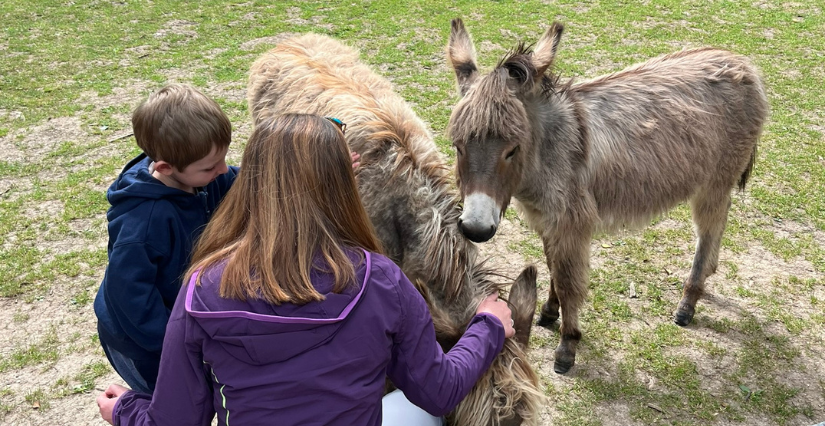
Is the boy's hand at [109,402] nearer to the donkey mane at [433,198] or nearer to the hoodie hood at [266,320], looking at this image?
the hoodie hood at [266,320]

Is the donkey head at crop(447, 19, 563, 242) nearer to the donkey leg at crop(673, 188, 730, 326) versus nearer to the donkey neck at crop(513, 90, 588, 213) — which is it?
the donkey neck at crop(513, 90, 588, 213)

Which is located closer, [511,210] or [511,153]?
[511,153]

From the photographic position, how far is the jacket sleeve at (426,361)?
159 cm

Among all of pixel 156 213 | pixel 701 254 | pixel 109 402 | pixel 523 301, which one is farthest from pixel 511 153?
pixel 109 402

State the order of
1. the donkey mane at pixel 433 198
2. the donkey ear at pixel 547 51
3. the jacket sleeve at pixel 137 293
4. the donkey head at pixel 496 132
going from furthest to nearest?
the donkey ear at pixel 547 51
the donkey head at pixel 496 132
the donkey mane at pixel 433 198
the jacket sleeve at pixel 137 293

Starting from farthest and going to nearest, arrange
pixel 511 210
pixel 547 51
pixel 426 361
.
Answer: pixel 511 210 < pixel 547 51 < pixel 426 361

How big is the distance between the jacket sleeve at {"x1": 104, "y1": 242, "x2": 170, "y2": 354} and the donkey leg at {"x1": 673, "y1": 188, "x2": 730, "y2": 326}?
139 inches

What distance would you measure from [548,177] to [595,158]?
342 mm

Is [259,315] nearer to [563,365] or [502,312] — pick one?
[502,312]

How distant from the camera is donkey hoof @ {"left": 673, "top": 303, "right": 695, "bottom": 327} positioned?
12.9 ft

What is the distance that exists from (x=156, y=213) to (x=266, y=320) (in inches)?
30.6

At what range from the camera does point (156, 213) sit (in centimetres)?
189

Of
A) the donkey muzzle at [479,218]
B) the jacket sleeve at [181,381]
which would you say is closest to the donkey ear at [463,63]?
the donkey muzzle at [479,218]

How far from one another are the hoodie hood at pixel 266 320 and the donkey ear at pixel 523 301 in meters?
0.88
